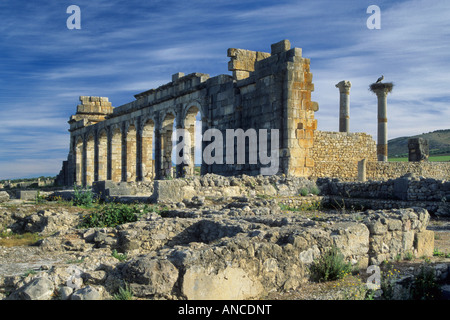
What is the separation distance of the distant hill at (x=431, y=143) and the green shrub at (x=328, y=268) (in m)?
66.9

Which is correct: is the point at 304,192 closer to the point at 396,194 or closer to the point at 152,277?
the point at 396,194

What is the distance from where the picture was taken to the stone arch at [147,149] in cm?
2462

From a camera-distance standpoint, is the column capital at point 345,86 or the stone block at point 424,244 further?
the column capital at point 345,86

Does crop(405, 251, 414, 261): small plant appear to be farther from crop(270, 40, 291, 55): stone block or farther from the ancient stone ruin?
crop(270, 40, 291, 55): stone block

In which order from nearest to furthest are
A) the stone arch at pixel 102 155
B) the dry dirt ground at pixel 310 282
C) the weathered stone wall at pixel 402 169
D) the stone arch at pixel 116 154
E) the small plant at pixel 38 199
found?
the dry dirt ground at pixel 310 282
the small plant at pixel 38 199
the weathered stone wall at pixel 402 169
the stone arch at pixel 116 154
the stone arch at pixel 102 155

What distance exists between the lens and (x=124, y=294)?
3.83m

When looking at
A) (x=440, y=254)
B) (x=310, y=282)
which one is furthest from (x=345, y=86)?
(x=310, y=282)

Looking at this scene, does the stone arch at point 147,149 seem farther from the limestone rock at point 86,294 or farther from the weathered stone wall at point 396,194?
the limestone rock at point 86,294

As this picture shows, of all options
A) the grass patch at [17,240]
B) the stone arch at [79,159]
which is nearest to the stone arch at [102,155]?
the stone arch at [79,159]

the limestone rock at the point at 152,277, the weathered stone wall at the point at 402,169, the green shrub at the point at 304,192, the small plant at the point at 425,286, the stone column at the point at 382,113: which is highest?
the stone column at the point at 382,113

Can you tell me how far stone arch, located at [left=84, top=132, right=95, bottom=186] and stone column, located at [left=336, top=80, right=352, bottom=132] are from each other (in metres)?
18.2

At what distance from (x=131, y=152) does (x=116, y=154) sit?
2284 mm

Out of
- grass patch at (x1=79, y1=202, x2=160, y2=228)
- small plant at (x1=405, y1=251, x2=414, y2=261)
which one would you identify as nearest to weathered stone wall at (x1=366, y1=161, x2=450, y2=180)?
grass patch at (x1=79, y1=202, x2=160, y2=228)

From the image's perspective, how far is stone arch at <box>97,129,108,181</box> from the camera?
3043 cm
